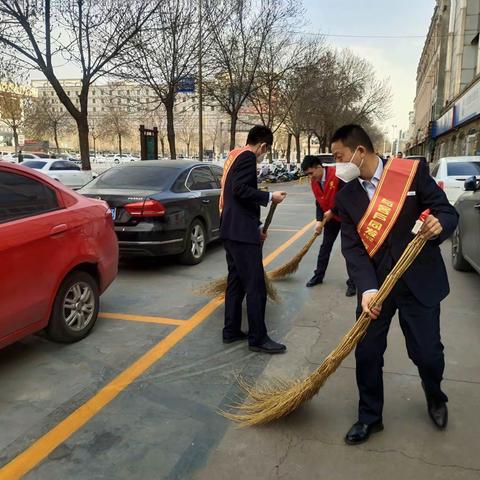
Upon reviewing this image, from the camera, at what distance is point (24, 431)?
2.92m

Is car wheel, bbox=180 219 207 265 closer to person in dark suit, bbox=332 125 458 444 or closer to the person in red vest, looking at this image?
the person in red vest

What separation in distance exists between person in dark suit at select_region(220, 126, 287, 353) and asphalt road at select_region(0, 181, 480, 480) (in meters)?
0.28

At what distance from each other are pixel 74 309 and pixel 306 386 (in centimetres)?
227

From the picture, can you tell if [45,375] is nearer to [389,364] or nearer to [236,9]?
[389,364]

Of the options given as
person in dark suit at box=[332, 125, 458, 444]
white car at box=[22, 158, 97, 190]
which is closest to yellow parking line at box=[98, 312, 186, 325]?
person in dark suit at box=[332, 125, 458, 444]

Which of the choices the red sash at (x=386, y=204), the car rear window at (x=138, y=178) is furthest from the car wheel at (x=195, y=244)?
the red sash at (x=386, y=204)

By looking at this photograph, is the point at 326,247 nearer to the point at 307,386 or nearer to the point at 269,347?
the point at 269,347

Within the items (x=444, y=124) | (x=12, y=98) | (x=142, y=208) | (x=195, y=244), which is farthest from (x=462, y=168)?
(x=12, y=98)

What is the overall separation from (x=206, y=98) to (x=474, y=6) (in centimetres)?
1814

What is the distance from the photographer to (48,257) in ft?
12.1

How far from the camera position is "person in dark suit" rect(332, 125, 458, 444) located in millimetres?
2574

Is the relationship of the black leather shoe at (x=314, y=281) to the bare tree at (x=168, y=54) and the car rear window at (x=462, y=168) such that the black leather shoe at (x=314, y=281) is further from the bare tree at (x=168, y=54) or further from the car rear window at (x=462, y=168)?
the bare tree at (x=168, y=54)

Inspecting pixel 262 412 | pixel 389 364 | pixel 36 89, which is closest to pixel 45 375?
pixel 262 412

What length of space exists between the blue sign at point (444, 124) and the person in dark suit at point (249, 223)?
3037cm
